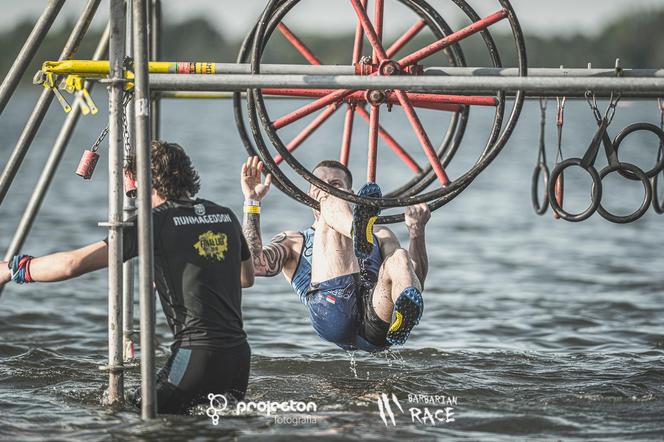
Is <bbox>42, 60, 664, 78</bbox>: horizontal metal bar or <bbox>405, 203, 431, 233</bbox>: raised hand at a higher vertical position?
<bbox>42, 60, 664, 78</bbox>: horizontal metal bar

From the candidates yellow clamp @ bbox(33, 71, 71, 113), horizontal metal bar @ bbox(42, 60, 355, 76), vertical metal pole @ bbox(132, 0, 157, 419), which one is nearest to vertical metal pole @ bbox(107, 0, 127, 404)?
vertical metal pole @ bbox(132, 0, 157, 419)

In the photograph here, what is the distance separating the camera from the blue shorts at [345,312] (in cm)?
734

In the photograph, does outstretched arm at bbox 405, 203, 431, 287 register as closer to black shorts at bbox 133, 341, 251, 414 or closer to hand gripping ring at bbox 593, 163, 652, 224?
hand gripping ring at bbox 593, 163, 652, 224

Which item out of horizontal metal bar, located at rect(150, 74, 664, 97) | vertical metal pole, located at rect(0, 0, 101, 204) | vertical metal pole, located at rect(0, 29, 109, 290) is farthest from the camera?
vertical metal pole, located at rect(0, 29, 109, 290)

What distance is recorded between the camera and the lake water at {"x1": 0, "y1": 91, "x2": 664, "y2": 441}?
6484 millimetres

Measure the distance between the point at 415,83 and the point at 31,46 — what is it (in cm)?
259

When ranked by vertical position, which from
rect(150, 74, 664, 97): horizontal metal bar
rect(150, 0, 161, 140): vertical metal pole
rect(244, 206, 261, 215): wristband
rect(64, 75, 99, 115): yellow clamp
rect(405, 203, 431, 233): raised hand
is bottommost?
rect(405, 203, 431, 233): raised hand

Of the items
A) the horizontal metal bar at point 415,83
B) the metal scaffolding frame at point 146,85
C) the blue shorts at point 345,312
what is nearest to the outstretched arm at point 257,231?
the blue shorts at point 345,312

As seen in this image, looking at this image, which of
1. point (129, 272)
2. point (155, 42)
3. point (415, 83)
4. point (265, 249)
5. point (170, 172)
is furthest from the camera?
point (155, 42)

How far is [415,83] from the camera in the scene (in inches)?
230

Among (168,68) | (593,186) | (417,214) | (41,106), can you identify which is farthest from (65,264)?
(593,186)

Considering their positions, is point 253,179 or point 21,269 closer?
point 21,269

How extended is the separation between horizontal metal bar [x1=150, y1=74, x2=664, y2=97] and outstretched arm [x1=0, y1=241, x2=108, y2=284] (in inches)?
38.8

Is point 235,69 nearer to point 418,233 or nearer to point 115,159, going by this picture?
point 115,159
